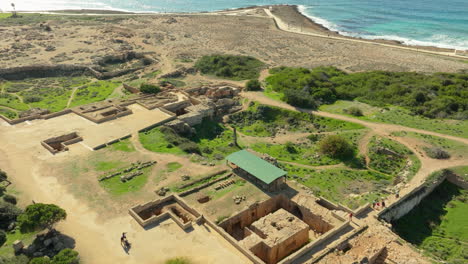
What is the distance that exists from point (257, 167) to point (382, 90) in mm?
38831

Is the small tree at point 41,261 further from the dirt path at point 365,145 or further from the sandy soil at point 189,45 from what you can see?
the sandy soil at point 189,45

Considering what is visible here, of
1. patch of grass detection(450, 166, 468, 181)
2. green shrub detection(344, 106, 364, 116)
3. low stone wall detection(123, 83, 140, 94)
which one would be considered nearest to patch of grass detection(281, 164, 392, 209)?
patch of grass detection(450, 166, 468, 181)

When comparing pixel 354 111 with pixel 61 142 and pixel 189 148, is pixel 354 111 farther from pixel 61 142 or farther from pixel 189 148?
pixel 61 142

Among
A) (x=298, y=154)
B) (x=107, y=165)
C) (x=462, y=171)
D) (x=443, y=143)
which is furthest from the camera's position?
(x=298, y=154)

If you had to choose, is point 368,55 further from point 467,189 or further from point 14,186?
point 14,186

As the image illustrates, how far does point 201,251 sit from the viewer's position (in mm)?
26578

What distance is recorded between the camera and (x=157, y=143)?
4344 centimetres

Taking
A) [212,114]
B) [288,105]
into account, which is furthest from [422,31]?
[212,114]

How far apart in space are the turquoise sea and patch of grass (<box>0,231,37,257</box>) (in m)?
112

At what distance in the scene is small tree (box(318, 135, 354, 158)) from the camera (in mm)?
44438

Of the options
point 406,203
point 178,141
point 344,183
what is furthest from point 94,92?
point 406,203

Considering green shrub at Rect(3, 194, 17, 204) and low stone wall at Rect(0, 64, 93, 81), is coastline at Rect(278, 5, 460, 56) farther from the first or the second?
green shrub at Rect(3, 194, 17, 204)

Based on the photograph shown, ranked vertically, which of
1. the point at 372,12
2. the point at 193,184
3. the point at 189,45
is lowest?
the point at 193,184

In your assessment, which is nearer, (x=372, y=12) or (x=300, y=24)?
(x=300, y=24)
